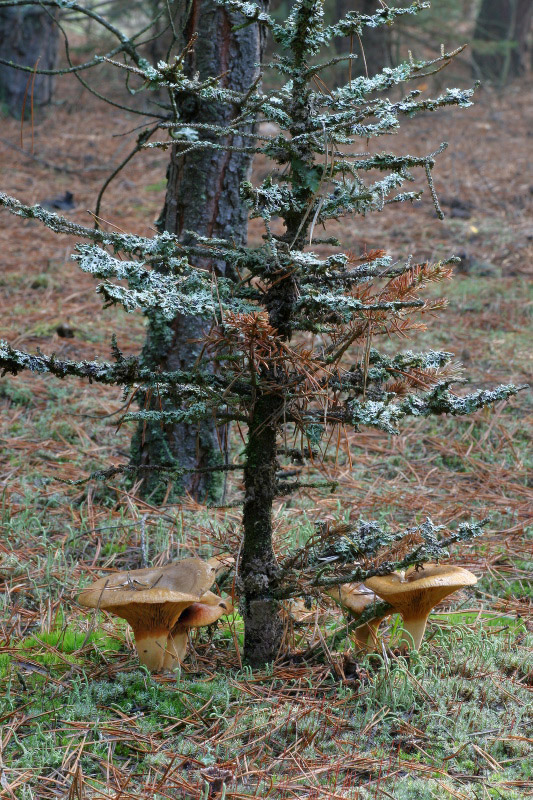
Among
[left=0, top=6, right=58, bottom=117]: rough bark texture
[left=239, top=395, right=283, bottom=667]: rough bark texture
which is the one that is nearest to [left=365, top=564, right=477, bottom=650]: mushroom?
[left=239, top=395, right=283, bottom=667]: rough bark texture

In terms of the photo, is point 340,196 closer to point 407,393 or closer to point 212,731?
point 407,393

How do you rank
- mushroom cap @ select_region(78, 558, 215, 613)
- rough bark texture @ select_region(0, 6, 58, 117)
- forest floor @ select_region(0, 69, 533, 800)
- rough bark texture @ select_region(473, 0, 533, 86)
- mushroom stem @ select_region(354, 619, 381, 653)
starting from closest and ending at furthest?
forest floor @ select_region(0, 69, 533, 800) < mushroom cap @ select_region(78, 558, 215, 613) < mushroom stem @ select_region(354, 619, 381, 653) < rough bark texture @ select_region(0, 6, 58, 117) < rough bark texture @ select_region(473, 0, 533, 86)

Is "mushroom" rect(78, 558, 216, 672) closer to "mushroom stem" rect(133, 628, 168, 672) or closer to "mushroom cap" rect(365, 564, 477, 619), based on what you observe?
"mushroom stem" rect(133, 628, 168, 672)

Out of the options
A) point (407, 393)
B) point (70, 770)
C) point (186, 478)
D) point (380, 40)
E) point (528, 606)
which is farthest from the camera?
point (380, 40)

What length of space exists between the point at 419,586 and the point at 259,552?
0.52 meters

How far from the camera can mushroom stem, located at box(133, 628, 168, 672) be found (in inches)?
90.4

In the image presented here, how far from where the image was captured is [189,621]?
2.33m

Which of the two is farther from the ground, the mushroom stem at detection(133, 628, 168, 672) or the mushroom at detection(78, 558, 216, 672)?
the mushroom at detection(78, 558, 216, 672)

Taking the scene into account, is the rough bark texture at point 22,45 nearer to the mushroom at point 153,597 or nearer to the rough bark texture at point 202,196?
the rough bark texture at point 202,196

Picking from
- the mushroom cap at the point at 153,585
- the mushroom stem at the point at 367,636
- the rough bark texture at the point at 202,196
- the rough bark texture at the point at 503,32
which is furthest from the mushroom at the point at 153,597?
the rough bark texture at the point at 503,32

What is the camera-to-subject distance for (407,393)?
88.7 inches

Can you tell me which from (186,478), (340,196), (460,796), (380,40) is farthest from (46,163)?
(460,796)

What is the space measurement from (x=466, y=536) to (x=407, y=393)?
0.45 meters

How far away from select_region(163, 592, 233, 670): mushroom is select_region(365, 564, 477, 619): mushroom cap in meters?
0.48
